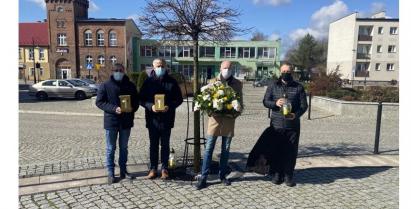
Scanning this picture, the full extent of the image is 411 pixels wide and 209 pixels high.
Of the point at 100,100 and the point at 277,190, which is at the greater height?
the point at 100,100

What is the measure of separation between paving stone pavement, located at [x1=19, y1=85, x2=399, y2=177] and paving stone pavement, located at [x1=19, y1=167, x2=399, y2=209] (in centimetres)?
128

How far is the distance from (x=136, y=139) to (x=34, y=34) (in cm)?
5317

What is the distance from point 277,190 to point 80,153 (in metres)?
4.33

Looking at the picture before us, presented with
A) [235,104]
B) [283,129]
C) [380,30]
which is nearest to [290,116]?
[283,129]

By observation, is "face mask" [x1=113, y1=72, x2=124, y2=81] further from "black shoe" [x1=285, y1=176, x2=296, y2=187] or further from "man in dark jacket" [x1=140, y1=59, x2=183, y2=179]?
"black shoe" [x1=285, y1=176, x2=296, y2=187]

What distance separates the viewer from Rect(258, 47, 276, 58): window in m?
56.6

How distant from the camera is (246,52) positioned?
187ft

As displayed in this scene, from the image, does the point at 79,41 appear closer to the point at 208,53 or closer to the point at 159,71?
the point at 208,53

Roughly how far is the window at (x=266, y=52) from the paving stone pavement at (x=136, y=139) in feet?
149

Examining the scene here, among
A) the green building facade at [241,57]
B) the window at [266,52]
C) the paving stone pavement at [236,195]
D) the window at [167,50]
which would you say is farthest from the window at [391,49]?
the paving stone pavement at [236,195]

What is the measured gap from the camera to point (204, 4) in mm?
5395

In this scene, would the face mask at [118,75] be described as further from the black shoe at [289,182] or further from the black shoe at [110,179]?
the black shoe at [289,182]

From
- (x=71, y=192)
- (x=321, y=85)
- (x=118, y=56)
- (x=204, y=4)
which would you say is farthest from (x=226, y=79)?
(x=118, y=56)
